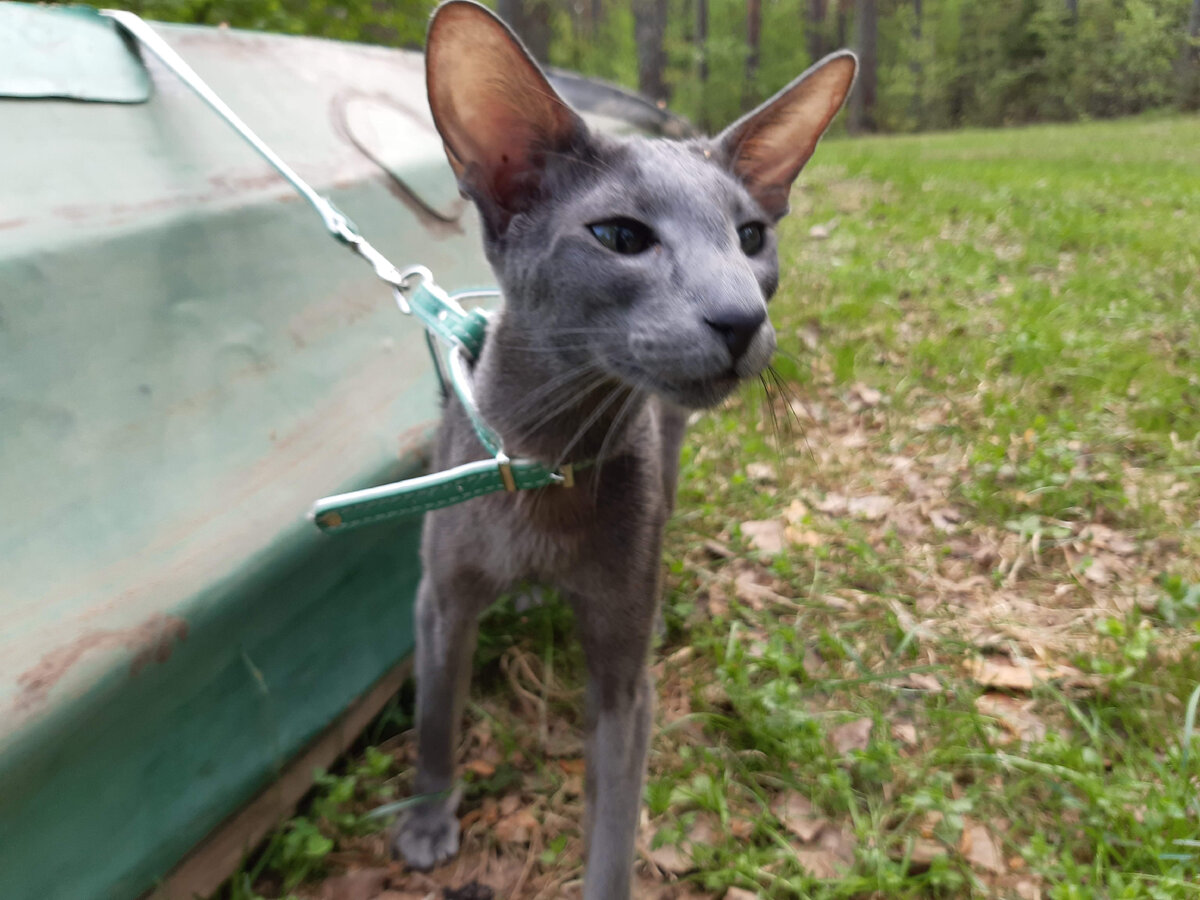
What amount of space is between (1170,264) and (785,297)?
210 centimetres

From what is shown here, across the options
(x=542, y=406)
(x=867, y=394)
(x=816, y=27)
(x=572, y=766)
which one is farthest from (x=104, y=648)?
(x=816, y=27)

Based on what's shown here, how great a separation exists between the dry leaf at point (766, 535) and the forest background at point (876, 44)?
2.81m

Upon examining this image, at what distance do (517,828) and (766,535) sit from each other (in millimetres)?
1226

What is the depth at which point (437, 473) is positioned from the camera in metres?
1.41

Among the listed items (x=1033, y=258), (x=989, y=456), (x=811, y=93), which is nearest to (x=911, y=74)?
(x=1033, y=258)

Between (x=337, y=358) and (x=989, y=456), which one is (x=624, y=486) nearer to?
(x=337, y=358)

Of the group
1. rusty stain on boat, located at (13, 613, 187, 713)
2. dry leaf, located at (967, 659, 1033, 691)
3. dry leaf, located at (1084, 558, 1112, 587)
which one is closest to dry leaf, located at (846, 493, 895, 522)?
dry leaf, located at (1084, 558, 1112, 587)

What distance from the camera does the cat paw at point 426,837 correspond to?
163 cm

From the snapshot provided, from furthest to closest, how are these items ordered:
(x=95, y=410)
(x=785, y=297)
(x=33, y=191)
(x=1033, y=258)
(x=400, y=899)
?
1. (x=1033, y=258)
2. (x=785, y=297)
3. (x=400, y=899)
4. (x=33, y=191)
5. (x=95, y=410)

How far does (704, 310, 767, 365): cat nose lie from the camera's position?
3.37 ft

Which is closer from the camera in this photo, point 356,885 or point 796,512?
point 356,885

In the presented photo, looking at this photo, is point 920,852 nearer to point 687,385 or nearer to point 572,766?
point 572,766

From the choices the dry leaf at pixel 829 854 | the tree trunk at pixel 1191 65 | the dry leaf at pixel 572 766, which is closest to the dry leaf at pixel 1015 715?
the dry leaf at pixel 829 854

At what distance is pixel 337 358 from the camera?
70.2 inches
